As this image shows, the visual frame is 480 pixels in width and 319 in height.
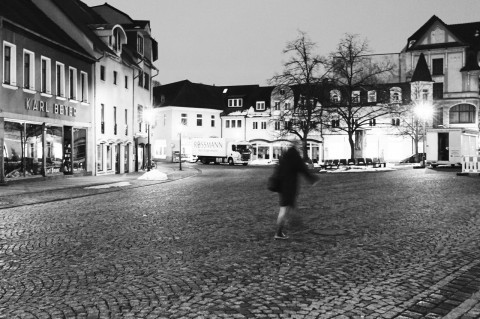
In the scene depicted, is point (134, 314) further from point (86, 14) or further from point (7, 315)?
point (86, 14)

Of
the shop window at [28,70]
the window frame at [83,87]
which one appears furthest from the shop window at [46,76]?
the window frame at [83,87]

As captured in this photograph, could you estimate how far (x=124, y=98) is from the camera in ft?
136

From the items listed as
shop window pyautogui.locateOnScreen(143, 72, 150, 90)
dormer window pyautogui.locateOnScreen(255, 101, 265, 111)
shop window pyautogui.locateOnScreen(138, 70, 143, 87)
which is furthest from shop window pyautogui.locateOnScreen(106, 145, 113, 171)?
dormer window pyautogui.locateOnScreen(255, 101, 265, 111)

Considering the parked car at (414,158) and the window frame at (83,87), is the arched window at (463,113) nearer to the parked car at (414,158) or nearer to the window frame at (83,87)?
the parked car at (414,158)

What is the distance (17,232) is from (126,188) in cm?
1383

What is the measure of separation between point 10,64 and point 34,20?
5340 mm

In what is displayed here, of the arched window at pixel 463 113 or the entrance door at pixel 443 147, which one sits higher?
the arched window at pixel 463 113

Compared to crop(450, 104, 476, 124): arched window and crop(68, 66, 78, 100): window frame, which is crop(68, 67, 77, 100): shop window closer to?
crop(68, 66, 78, 100): window frame

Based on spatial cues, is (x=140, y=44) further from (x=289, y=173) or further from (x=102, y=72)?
(x=289, y=173)

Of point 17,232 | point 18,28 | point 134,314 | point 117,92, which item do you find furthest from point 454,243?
point 117,92

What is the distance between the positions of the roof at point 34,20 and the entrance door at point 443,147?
93.6ft

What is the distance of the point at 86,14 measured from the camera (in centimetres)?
4000

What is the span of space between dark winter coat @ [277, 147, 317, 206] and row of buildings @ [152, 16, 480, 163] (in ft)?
168

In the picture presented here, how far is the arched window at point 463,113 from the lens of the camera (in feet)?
230
